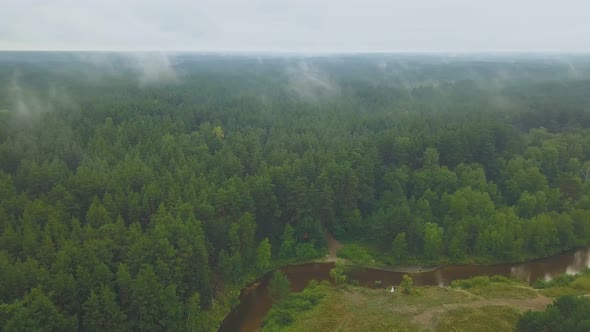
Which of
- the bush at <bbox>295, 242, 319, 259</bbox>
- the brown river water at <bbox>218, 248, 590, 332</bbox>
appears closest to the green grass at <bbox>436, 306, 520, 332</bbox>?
the brown river water at <bbox>218, 248, 590, 332</bbox>

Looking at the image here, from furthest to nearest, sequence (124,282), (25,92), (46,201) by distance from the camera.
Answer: (25,92), (46,201), (124,282)

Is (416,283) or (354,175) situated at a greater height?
(354,175)

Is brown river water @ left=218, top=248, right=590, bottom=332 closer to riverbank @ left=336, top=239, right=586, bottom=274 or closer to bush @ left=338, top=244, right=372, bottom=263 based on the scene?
riverbank @ left=336, top=239, right=586, bottom=274

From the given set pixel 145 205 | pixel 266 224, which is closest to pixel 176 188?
pixel 145 205

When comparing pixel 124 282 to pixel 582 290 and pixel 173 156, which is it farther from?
pixel 582 290

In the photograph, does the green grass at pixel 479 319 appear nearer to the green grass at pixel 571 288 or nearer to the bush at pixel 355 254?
the green grass at pixel 571 288

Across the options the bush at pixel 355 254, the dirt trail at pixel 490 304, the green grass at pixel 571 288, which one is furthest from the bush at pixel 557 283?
the bush at pixel 355 254

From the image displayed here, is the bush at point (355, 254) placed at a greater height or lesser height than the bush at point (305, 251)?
lesser
